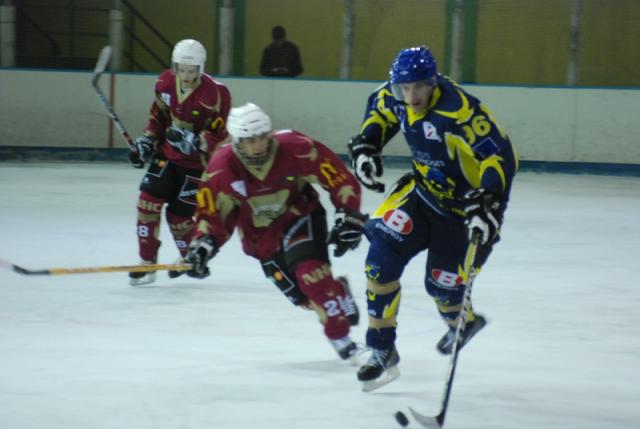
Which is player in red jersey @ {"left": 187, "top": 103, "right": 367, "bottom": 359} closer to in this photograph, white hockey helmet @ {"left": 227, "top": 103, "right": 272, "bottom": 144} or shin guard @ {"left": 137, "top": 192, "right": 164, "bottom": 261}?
white hockey helmet @ {"left": 227, "top": 103, "right": 272, "bottom": 144}

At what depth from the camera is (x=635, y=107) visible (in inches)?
474

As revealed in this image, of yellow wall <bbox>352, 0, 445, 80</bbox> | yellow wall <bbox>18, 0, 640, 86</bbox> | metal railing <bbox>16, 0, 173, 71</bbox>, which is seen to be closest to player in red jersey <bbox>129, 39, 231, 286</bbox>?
yellow wall <bbox>18, 0, 640, 86</bbox>

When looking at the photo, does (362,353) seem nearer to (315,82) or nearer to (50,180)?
(50,180)

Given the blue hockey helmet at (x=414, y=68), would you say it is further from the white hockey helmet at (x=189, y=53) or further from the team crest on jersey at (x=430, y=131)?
the white hockey helmet at (x=189, y=53)

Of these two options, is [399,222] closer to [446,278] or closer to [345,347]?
[446,278]

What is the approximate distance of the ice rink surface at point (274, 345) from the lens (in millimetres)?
3844

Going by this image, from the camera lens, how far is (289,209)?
14.6 ft

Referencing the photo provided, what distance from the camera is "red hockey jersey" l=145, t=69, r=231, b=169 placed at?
245 inches

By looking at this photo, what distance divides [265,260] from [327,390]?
0.67 metres

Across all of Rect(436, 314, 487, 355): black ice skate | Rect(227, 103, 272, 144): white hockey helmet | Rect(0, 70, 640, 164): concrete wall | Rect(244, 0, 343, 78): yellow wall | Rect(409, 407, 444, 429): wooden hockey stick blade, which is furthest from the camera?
Rect(244, 0, 343, 78): yellow wall

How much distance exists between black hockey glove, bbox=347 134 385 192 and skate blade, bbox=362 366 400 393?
70 centimetres

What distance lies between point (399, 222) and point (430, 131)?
1.29ft

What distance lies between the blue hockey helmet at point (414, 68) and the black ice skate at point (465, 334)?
1.13 meters

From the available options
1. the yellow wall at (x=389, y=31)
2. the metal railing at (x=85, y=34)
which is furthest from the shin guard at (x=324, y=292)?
the metal railing at (x=85, y=34)
